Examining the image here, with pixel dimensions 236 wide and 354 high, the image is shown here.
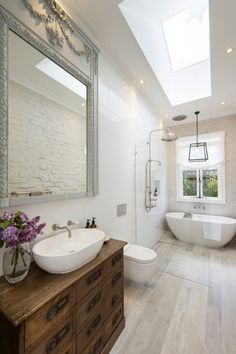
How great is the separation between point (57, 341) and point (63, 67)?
1.99m

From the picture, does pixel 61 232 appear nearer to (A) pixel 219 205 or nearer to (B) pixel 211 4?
(B) pixel 211 4

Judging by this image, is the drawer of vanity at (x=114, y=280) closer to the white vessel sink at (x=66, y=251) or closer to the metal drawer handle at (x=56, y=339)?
the white vessel sink at (x=66, y=251)

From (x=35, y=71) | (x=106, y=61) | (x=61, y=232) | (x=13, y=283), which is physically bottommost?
(x=13, y=283)

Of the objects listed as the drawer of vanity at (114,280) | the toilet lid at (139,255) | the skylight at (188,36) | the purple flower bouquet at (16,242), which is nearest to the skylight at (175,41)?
the skylight at (188,36)

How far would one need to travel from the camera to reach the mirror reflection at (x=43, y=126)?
1.12m

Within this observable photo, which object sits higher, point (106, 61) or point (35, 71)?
point (106, 61)

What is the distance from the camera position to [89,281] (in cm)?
107

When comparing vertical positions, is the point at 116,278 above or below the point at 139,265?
above

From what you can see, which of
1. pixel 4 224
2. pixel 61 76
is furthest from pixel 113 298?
pixel 61 76

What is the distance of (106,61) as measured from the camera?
2023 millimetres

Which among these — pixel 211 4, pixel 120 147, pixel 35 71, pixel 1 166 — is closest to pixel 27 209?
pixel 1 166

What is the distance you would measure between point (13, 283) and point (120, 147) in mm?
1810

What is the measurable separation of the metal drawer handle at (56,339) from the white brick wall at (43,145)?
2.92 ft

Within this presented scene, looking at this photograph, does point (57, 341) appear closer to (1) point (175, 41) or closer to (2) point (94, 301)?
(2) point (94, 301)
